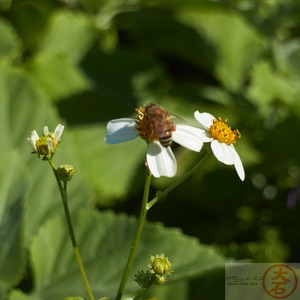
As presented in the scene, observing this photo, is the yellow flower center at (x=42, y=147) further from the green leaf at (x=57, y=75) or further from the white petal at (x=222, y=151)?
the green leaf at (x=57, y=75)

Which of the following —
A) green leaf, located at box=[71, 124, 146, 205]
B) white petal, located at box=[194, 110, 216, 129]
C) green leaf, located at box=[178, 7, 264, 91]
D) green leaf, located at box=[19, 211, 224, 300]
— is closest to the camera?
white petal, located at box=[194, 110, 216, 129]

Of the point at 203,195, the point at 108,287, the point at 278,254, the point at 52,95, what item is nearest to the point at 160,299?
the point at 108,287

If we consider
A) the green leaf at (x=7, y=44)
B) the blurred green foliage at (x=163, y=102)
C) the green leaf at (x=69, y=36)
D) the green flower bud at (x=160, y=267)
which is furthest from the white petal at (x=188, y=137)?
the green leaf at (x=69, y=36)

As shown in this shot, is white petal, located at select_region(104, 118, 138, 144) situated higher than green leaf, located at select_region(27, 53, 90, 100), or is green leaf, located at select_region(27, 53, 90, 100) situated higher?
green leaf, located at select_region(27, 53, 90, 100)

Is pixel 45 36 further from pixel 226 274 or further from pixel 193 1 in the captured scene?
pixel 226 274

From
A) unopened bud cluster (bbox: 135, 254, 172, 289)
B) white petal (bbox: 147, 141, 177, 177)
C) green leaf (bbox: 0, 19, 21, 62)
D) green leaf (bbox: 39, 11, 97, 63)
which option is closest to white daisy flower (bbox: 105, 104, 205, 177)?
white petal (bbox: 147, 141, 177, 177)

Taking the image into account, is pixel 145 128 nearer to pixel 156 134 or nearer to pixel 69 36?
pixel 156 134

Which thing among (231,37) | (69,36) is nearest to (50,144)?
(69,36)

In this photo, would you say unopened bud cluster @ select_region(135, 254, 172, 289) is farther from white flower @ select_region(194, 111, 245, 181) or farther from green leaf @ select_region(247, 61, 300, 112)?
green leaf @ select_region(247, 61, 300, 112)
